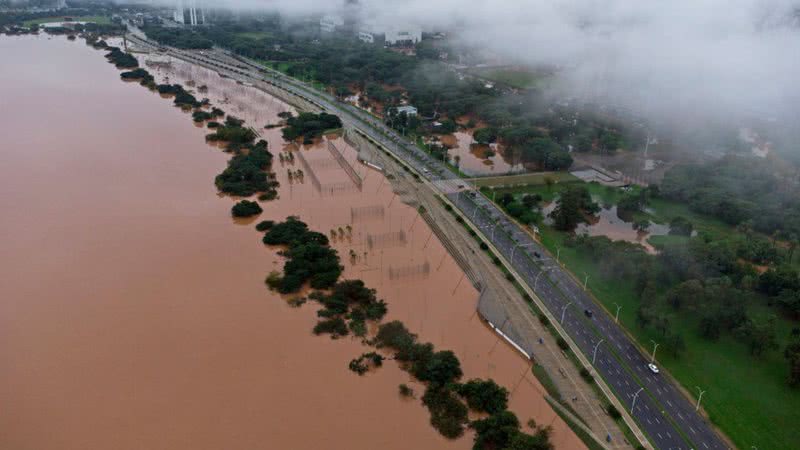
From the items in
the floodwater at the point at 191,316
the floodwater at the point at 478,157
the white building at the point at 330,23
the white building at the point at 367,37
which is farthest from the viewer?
the white building at the point at 330,23

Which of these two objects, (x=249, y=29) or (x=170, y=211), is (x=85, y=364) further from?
(x=249, y=29)

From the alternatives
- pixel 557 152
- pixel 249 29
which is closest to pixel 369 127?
pixel 557 152

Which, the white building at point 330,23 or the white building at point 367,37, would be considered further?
the white building at point 330,23

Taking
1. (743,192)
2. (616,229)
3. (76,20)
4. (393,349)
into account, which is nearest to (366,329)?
(393,349)

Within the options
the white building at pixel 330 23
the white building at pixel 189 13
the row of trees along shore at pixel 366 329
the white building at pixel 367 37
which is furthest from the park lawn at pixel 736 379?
the white building at pixel 189 13

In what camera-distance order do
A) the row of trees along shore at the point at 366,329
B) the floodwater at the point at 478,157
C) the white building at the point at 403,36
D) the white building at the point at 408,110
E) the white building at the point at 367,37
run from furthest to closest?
the white building at the point at 403,36 < the white building at the point at 367,37 < the white building at the point at 408,110 < the floodwater at the point at 478,157 < the row of trees along shore at the point at 366,329

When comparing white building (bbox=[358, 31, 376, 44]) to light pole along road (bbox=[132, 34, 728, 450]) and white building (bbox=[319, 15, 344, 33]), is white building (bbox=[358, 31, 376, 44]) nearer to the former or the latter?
white building (bbox=[319, 15, 344, 33])

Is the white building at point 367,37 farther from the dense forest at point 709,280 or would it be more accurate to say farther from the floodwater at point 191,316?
the dense forest at point 709,280

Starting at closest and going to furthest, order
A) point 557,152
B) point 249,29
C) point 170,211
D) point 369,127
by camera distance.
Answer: point 170,211 < point 557,152 < point 369,127 < point 249,29
